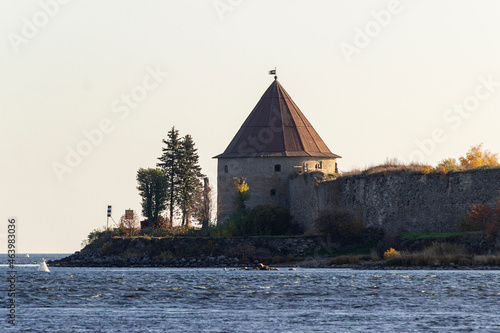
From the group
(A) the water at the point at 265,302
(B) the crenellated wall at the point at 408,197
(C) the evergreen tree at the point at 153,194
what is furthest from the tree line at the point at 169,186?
(A) the water at the point at 265,302

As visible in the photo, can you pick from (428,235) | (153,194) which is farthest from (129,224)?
(428,235)

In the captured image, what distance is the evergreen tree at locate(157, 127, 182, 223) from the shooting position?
70250 mm

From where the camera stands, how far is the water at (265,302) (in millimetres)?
25438

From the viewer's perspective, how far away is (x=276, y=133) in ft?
216

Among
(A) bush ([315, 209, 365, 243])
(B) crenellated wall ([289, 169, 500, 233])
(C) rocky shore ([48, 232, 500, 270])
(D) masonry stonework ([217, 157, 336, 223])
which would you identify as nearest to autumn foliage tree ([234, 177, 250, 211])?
(D) masonry stonework ([217, 157, 336, 223])

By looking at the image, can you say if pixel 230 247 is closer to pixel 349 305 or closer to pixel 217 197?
pixel 217 197

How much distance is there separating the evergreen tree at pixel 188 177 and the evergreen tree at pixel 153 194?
133cm

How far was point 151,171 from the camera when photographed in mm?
70500

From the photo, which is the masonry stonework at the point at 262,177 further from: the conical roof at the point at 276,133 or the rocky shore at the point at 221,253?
the rocky shore at the point at 221,253

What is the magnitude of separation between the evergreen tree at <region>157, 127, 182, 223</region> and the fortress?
5958 millimetres

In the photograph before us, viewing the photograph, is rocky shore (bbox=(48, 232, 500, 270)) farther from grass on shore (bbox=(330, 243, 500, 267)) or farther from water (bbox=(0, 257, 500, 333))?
water (bbox=(0, 257, 500, 333))

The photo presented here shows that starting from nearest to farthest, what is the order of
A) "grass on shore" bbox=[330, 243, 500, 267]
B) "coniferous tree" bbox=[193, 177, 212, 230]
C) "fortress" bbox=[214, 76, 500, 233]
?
"grass on shore" bbox=[330, 243, 500, 267], "fortress" bbox=[214, 76, 500, 233], "coniferous tree" bbox=[193, 177, 212, 230]

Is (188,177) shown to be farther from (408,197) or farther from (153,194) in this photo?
(408,197)

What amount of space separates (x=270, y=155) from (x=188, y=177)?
8.96 metres
